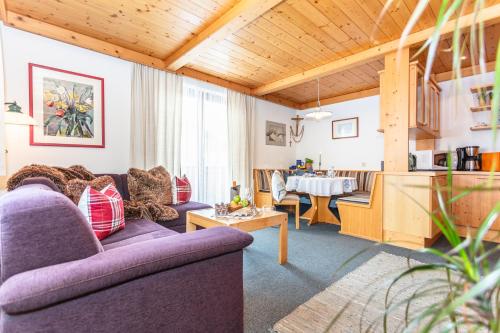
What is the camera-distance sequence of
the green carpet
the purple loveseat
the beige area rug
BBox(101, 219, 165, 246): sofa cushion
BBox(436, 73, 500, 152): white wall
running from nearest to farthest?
the beige area rug < the green carpet < BBox(101, 219, 165, 246): sofa cushion < the purple loveseat < BBox(436, 73, 500, 152): white wall

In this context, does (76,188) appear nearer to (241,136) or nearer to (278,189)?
(278,189)

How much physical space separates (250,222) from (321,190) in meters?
1.82

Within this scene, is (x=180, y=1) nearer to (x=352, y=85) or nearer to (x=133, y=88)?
(x=133, y=88)

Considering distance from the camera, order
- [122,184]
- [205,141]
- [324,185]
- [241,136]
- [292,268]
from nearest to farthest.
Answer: [292,268] < [122,184] < [324,185] < [205,141] < [241,136]

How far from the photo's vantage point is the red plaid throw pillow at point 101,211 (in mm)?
1760

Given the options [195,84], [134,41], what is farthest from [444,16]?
[195,84]

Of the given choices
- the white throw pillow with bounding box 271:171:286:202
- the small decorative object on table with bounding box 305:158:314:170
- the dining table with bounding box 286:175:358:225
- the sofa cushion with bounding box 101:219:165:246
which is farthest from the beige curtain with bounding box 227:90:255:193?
the sofa cushion with bounding box 101:219:165:246

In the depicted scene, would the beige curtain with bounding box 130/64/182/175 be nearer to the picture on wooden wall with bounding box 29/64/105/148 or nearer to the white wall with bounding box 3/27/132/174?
the white wall with bounding box 3/27/132/174

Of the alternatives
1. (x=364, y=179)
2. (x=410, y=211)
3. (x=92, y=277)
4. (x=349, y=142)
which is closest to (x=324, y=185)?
(x=410, y=211)

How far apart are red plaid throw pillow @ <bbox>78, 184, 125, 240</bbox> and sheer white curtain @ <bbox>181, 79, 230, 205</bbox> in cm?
200

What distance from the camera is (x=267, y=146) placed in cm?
536

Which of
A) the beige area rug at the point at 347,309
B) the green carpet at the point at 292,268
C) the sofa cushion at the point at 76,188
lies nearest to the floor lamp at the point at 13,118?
the sofa cushion at the point at 76,188

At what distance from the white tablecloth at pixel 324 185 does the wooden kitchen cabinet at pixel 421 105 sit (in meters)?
1.10

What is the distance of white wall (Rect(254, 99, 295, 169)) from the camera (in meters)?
5.18
